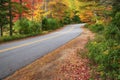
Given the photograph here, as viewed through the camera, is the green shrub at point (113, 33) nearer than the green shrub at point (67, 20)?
Yes

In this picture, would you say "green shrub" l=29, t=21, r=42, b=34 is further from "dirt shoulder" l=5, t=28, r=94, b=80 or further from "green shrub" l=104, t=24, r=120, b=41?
"green shrub" l=104, t=24, r=120, b=41

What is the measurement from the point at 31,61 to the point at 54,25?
3686cm

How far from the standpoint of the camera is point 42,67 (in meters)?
9.89

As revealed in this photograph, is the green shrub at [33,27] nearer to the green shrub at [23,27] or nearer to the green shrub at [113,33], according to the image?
the green shrub at [23,27]

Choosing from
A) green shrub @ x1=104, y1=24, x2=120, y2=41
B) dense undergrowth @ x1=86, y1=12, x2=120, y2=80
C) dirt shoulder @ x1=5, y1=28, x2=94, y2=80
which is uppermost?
green shrub @ x1=104, y1=24, x2=120, y2=41

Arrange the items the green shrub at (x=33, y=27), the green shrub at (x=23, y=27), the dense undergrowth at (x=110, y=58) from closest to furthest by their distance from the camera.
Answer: the dense undergrowth at (x=110, y=58) < the green shrub at (x=23, y=27) < the green shrub at (x=33, y=27)

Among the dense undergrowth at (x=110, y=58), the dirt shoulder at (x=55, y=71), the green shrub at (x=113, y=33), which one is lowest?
the dirt shoulder at (x=55, y=71)

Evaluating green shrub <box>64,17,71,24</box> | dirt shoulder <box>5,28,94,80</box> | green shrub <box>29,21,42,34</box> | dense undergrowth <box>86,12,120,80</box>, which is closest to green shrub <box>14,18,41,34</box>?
green shrub <box>29,21,42,34</box>

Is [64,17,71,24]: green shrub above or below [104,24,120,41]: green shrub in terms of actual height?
below

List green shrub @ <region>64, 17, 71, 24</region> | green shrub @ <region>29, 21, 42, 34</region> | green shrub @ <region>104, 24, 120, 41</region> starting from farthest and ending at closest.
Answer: green shrub @ <region>64, 17, 71, 24</region>
green shrub @ <region>29, 21, 42, 34</region>
green shrub @ <region>104, 24, 120, 41</region>

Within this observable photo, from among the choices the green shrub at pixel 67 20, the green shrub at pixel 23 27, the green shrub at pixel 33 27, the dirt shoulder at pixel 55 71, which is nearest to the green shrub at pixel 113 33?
the dirt shoulder at pixel 55 71

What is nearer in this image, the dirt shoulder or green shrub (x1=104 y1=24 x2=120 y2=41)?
the dirt shoulder

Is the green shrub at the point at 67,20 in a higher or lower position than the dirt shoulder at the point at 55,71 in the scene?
lower

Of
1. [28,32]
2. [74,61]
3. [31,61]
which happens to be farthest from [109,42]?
[28,32]
